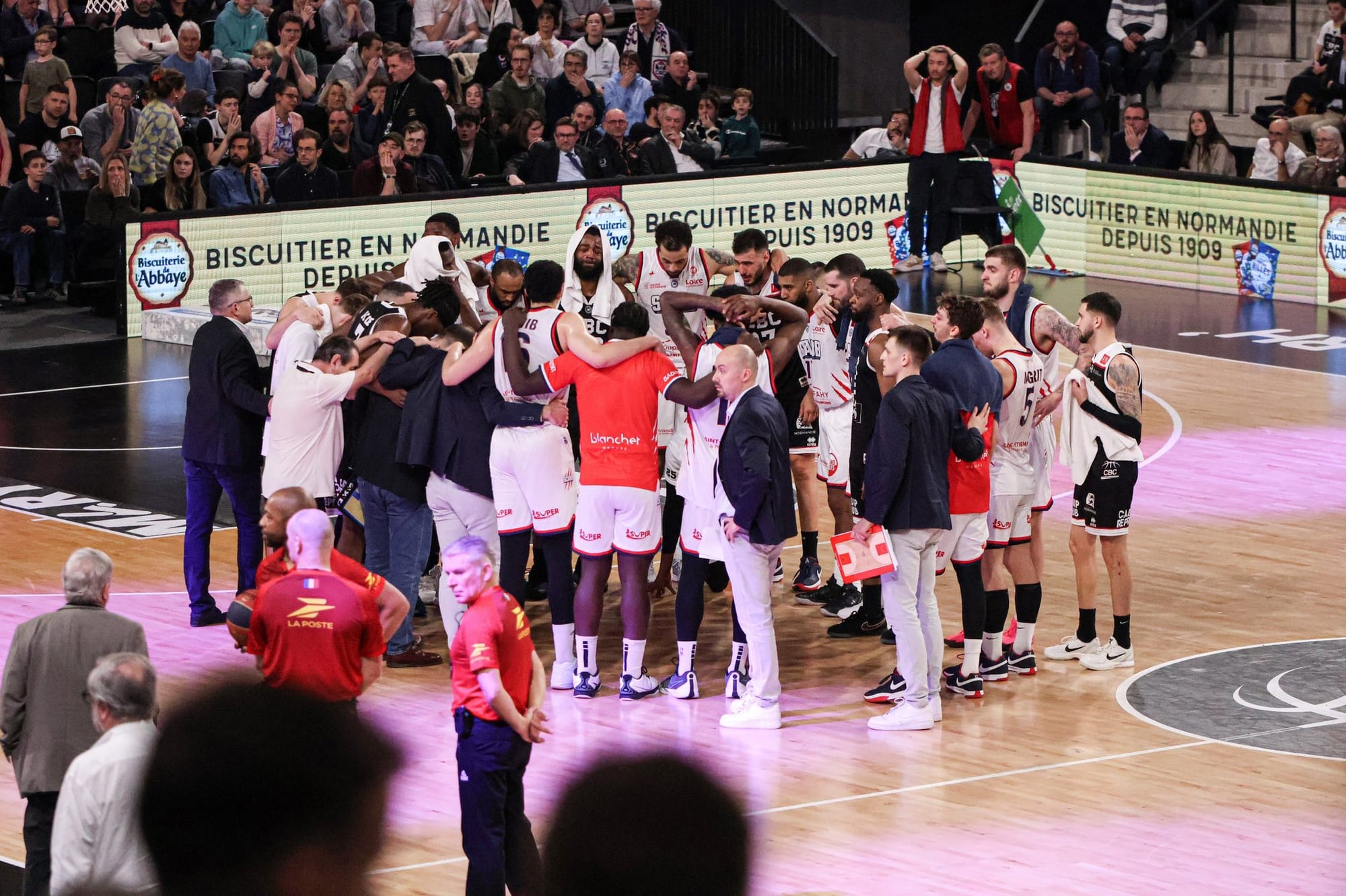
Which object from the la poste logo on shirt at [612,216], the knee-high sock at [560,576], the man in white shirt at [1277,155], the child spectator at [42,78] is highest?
the child spectator at [42,78]

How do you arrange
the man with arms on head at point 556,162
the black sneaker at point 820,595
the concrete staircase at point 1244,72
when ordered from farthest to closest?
the concrete staircase at point 1244,72
the man with arms on head at point 556,162
the black sneaker at point 820,595

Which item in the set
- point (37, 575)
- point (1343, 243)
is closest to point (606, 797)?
point (37, 575)

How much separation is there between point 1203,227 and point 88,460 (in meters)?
12.8

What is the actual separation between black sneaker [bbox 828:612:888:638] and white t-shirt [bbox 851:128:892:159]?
44.3 ft

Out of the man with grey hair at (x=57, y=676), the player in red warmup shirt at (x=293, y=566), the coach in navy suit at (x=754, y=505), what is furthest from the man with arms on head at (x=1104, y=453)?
the man with grey hair at (x=57, y=676)

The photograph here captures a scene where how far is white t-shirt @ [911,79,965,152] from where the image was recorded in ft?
74.0

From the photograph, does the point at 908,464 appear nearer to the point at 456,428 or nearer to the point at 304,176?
the point at 456,428

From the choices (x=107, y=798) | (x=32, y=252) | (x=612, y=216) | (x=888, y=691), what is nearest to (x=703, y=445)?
(x=888, y=691)

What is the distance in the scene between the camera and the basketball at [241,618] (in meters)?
8.09

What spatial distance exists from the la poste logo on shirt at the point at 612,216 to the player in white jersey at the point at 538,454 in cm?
1132

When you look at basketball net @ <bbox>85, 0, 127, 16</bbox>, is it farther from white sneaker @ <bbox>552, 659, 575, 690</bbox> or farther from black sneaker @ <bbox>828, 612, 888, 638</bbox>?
white sneaker @ <bbox>552, 659, 575, 690</bbox>

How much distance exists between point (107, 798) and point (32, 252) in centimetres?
1553

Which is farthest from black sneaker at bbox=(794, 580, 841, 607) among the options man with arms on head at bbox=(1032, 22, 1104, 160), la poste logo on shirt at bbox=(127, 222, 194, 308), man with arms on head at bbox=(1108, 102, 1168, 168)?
man with arms on head at bbox=(1032, 22, 1104, 160)

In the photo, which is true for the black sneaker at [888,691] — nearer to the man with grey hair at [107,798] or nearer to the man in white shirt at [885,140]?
the man with grey hair at [107,798]
